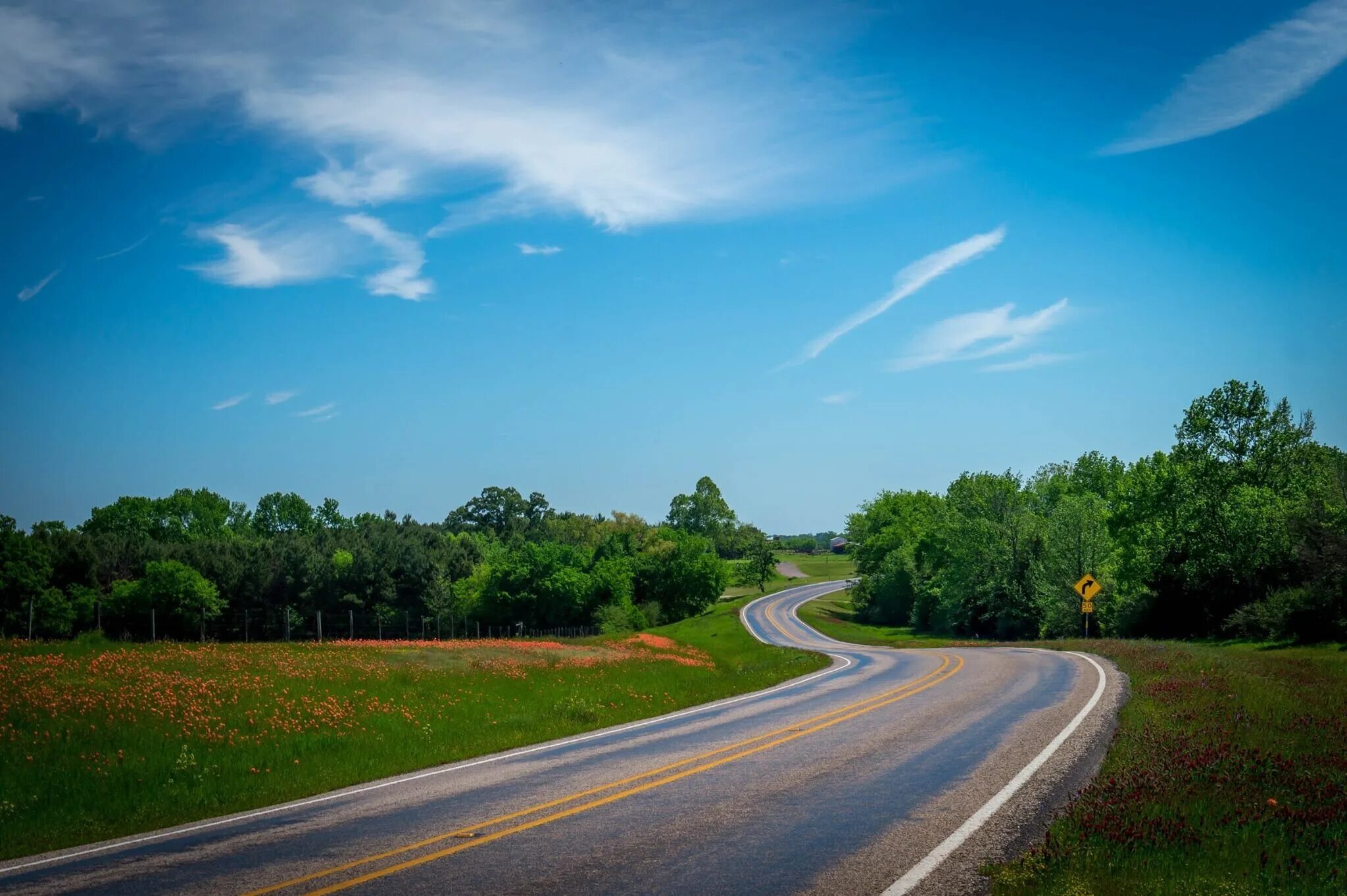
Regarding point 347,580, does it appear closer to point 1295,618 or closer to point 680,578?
point 680,578

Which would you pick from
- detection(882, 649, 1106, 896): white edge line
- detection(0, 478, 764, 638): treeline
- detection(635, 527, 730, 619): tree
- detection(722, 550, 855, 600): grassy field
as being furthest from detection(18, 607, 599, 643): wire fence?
detection(882, 649, 1106, 896): white edge line

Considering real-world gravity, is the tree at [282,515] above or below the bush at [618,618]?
above

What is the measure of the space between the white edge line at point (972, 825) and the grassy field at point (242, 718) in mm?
9256

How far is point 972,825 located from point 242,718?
13589mm

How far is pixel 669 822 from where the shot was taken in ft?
34.3

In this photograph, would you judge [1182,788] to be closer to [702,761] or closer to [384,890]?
[702,761]

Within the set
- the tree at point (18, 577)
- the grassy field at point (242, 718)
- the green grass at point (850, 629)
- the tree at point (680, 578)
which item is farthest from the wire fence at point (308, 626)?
the grassy field at point (242, 718)

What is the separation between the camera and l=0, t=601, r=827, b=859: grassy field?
13320 millimetres

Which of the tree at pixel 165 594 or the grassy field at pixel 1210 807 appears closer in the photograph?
the grassy field at pixel 1210 807

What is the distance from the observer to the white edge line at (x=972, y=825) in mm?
8078

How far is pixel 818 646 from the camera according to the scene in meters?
69.4

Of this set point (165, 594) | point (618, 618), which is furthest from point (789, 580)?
point (165, 594)

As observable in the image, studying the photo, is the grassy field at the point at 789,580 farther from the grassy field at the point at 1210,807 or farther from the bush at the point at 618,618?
the grassy field at the point at 1210,807

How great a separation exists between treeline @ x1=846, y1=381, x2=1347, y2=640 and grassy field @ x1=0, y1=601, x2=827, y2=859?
3231cm
